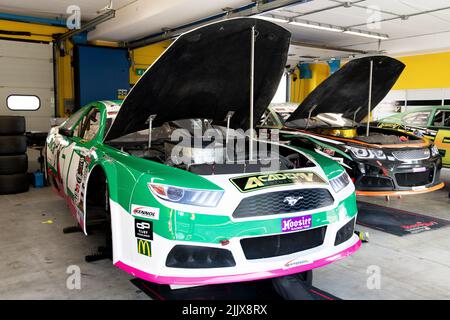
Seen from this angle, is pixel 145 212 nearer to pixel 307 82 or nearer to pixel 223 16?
pixel 223 16

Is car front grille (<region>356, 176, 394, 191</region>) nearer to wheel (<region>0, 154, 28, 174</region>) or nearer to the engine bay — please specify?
the engine bay

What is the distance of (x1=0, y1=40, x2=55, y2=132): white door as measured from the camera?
8.41 metres

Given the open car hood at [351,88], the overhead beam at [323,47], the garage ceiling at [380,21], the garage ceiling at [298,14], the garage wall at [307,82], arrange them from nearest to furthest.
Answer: the open car hood at [351,88] < the garage ceiling at [298,14] < the garage ceiling at [380,21] < the overhead beam at [323,47] < the garage wall at [307,82]

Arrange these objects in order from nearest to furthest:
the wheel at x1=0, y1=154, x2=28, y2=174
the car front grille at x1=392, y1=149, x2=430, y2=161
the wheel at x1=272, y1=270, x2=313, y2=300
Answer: the wheel at x1=272, y1=270, x2=313, y2=300 < the car front grille at x1=392, y1=149, x2=430, y2=161 < the wheel at x1=0, y1=154, x2=28, y2=174

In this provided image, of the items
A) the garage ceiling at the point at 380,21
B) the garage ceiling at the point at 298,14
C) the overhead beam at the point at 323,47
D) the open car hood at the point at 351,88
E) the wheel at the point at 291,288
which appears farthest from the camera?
the overhead beam at the point at 323,47

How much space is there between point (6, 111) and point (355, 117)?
712 cm

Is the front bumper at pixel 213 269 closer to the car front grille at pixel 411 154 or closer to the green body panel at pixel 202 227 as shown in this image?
the green body panel at pixel 202 227

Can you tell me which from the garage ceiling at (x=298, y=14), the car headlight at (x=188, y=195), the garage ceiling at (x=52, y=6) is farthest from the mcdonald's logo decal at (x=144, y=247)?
the garage ceiling at (x=52, y=6)

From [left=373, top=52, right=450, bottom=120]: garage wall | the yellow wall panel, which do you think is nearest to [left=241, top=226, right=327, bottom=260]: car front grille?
[left=373, top=52, right=450, bottom=120]: garage wall

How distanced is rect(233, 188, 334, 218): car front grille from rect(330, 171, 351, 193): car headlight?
0.16 m

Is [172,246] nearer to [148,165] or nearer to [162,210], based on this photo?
[162,210]

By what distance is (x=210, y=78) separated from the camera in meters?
3.25

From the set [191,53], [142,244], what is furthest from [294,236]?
[191,53]

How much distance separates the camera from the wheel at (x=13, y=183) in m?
5.88
